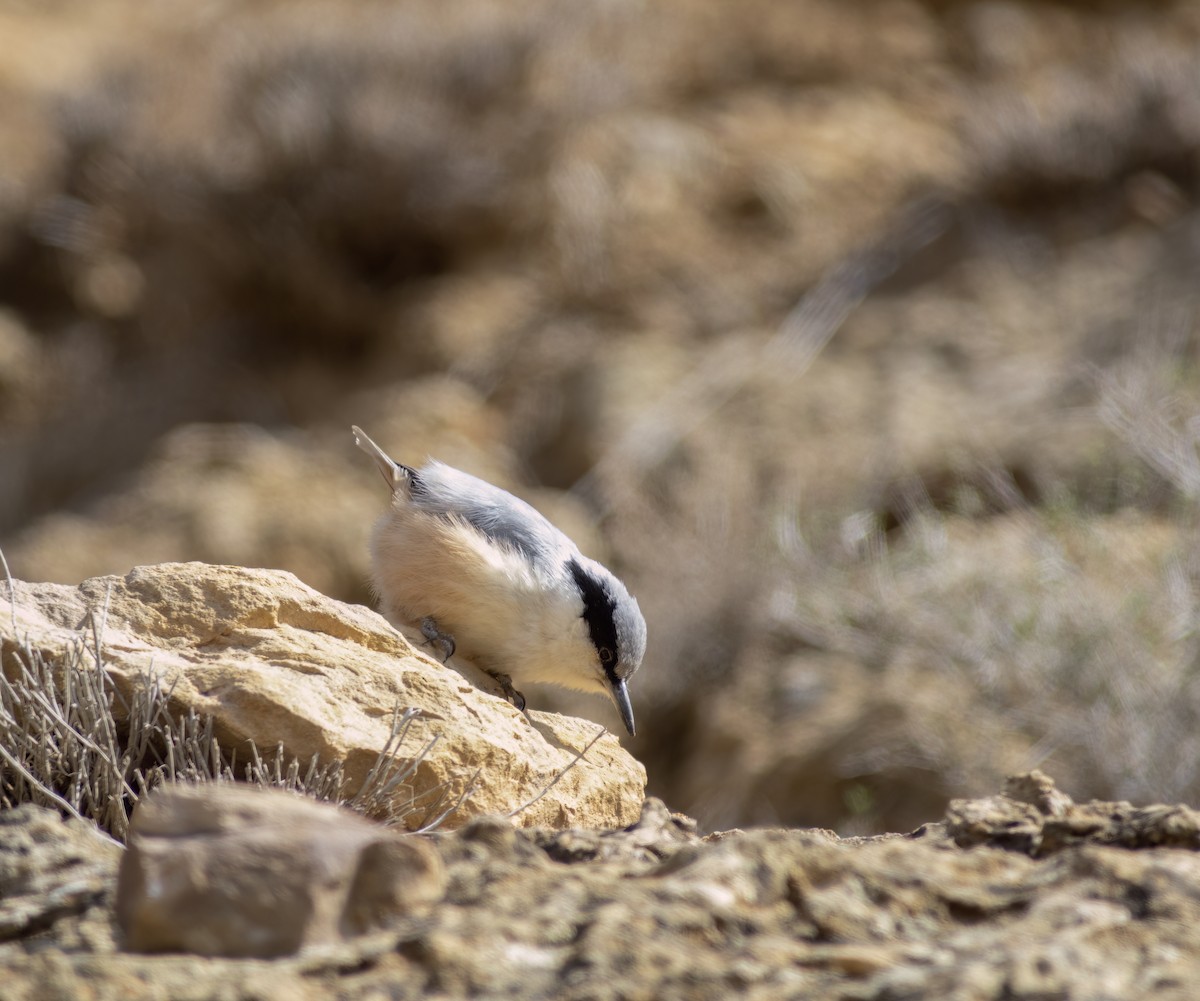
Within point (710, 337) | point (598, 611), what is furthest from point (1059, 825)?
point (710, 337)

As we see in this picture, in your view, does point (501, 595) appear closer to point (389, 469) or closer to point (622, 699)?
point (622, 699)

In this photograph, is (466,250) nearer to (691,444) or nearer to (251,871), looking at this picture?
(691,444)

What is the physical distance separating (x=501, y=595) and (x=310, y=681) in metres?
1.17

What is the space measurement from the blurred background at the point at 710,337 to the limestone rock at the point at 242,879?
6638mm

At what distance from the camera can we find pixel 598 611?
4918 millimetres

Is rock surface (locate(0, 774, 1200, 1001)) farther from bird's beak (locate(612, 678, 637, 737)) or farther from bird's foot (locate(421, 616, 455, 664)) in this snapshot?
bird's beak (locate(612, 678, 637, 737))

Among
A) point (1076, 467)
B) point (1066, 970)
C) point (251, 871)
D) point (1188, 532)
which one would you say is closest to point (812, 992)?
point (1066, 970)

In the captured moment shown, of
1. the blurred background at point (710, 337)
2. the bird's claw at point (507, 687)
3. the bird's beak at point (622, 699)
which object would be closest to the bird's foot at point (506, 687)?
the bird's claw at point (507, 687)

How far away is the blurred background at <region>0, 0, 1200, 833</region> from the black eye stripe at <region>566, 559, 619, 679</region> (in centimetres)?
441

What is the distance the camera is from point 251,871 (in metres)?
2.33

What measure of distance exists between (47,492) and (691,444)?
6.19 m

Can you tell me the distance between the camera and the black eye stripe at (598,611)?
193 inches

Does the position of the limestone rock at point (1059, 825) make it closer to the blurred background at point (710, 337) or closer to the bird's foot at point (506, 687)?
the bird's foot at point (506, 687)

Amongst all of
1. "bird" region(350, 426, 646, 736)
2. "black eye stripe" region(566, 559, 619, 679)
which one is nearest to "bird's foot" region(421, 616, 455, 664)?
"bird" region(350, 426, 646, 736)
